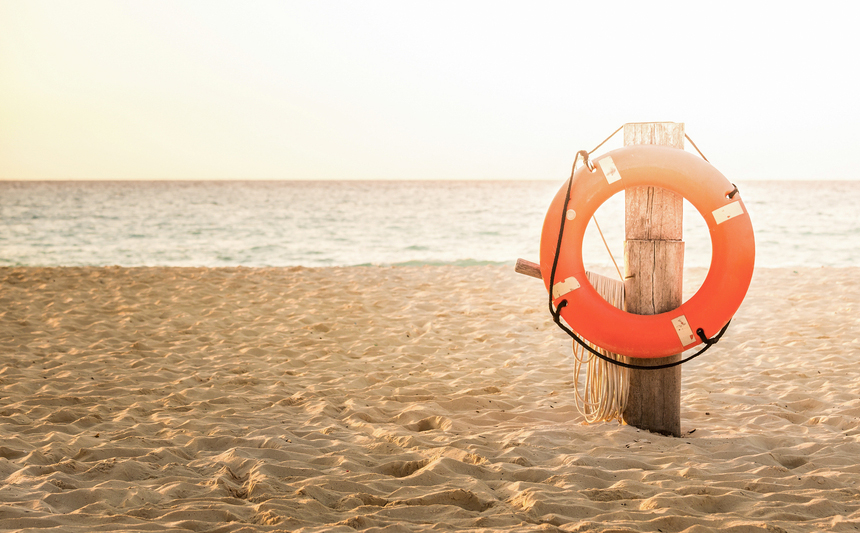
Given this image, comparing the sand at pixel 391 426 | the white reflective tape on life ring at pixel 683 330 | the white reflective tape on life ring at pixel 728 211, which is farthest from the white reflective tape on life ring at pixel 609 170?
the sand at pixel 391 426

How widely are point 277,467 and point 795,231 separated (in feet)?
50.7

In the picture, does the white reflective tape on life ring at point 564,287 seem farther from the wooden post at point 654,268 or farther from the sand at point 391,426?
the sand at point 391,426

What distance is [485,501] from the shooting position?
1710 mm

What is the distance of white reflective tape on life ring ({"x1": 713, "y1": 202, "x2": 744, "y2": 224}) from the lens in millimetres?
2172

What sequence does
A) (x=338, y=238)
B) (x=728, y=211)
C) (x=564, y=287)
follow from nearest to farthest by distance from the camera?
(x=728, y=211) < (x=564, y=287) < (x=338, y=238)

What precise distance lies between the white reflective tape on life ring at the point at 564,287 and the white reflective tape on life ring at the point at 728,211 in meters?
0.55

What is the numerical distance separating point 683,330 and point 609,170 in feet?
2.07

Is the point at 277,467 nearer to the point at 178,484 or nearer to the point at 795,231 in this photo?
the point at 178,484

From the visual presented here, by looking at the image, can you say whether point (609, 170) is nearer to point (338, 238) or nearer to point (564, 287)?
point (564, 287)

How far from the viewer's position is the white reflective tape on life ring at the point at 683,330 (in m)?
2.19

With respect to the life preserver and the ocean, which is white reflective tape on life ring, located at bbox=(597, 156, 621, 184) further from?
the ocean

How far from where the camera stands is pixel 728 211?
218 centimetres

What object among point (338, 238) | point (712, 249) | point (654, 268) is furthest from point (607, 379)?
point (338, 238)

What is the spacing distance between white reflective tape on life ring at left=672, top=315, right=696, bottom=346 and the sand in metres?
0.37
